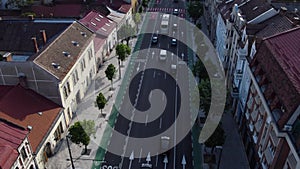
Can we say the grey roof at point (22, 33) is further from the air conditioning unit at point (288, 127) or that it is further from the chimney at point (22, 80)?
the air conditioning unit at point (288, 127)

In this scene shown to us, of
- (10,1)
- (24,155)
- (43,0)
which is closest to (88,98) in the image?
(24,155)

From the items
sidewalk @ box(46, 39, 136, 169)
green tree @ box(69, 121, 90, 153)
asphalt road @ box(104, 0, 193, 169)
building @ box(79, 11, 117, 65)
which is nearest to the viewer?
green tree @ box(69, 121, 90, 153)

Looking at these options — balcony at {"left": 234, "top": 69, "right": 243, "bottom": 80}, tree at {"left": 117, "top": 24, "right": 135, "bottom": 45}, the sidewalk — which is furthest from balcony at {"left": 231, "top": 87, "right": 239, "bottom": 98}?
tree at {"left": 117, "top": 24, "right": 135, "bottom": 45}

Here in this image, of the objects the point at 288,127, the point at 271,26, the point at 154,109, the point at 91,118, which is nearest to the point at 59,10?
the point at 91,118

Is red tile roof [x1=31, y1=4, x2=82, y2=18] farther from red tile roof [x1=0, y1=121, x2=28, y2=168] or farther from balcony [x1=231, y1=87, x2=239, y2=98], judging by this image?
balcony [x1=231, y1=87, x2=239, y2=98]

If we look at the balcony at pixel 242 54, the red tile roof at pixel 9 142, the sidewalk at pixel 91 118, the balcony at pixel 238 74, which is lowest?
the sidewalk at pixel 91 118

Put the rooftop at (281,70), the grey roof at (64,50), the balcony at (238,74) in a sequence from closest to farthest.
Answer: the rooftop at (281,70) → the grey roof at (64,50) → the balcony at (238,74)

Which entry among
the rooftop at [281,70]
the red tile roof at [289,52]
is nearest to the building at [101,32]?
the rooftop at [281,70]
